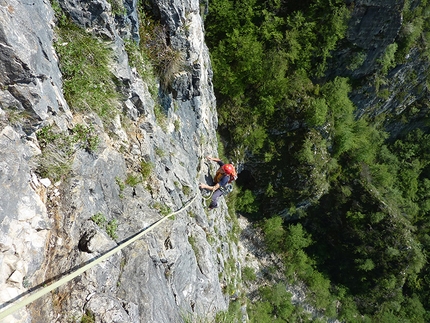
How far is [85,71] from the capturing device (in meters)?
5.64

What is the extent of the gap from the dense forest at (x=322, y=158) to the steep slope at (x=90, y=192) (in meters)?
6.17

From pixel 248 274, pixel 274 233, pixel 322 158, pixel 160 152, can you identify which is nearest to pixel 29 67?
pixel 160 152

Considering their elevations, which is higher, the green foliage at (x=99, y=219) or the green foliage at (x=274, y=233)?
the green foliage at (x=99, y=219)

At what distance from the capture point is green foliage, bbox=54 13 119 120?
5.34 meters

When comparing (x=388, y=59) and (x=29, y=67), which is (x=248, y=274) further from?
(x=29, y=67)

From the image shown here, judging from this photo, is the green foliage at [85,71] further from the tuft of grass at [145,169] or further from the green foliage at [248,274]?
the green foliage at [248,274]

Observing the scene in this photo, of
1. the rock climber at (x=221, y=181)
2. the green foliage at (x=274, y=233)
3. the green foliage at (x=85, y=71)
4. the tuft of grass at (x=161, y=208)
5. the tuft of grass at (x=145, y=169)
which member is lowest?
the green foliage at (x=274, y=233)

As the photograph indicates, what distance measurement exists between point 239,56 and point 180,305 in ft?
32.9

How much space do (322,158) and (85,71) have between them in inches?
506

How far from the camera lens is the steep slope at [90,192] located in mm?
3826

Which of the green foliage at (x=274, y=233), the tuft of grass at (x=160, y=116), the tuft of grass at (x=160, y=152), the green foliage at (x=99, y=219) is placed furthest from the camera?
the green foliage at (x=274, y=233)

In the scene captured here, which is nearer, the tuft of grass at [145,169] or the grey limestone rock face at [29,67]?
the grey limestone rock face at [29,67]

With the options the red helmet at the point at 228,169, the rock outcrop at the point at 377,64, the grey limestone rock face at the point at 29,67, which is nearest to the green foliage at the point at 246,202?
the red helmet at the point at 228,169

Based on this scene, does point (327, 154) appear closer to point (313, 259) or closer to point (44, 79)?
point (313, 259)
